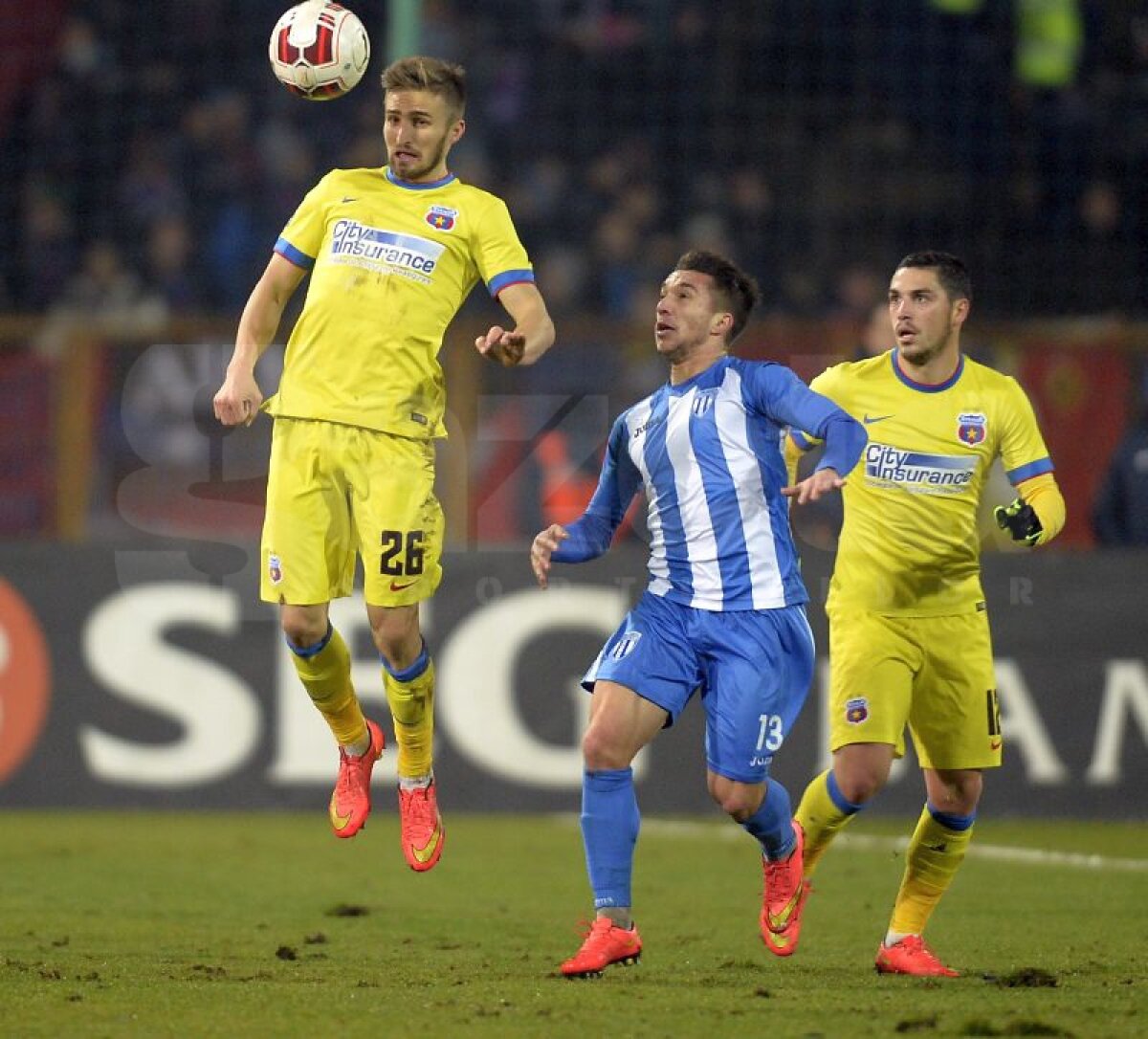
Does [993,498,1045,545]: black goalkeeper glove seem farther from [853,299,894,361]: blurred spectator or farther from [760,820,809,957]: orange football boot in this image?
[853,299,894,361]: blurred spectator

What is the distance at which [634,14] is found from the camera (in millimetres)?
15281

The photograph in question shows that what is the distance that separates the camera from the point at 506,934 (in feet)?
24.3

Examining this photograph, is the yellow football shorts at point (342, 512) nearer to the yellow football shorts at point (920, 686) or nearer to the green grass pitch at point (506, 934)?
the green grass pitch at point (506, 934)

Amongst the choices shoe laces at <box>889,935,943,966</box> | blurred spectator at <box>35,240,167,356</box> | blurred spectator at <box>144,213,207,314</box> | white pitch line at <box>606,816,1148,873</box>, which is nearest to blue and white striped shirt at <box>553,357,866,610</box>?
shoe laces at <box>889,935,943,966</box>

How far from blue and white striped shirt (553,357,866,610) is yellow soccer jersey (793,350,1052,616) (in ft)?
1.46

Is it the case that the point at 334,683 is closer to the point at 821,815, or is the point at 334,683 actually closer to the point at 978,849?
the point at 821,815

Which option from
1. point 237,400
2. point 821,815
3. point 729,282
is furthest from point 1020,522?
point 237,400

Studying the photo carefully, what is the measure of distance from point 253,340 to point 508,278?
798 mm

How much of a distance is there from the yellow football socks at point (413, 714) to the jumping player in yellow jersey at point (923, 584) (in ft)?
4.19

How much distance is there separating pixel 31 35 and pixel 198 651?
616 centimetres

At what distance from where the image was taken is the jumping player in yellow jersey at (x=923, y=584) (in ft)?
21.8

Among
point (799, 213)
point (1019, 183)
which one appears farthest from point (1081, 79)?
point (799, 213)

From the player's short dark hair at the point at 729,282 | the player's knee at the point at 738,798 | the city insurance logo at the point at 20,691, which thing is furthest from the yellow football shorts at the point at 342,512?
the city insurance logo at the point at 20,691

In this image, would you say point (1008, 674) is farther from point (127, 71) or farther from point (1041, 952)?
point (127, 71)
